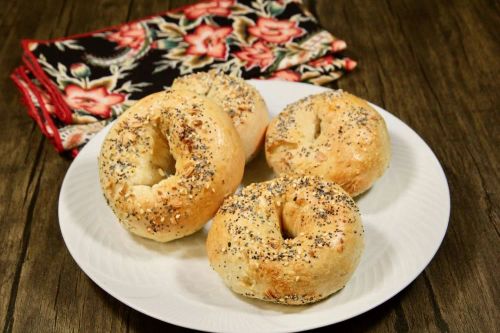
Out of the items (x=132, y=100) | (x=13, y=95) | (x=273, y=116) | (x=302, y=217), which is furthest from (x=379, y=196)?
(x=13, y=95)

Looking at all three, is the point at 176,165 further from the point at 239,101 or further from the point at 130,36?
the point at 130,36

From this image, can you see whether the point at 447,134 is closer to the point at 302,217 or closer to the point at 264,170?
the point at 264,170

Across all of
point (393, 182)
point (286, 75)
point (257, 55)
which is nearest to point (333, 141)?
point (393, 182)

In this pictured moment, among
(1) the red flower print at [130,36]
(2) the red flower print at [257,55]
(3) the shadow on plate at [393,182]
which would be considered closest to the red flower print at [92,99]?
(1) the red flower print at [130,36]

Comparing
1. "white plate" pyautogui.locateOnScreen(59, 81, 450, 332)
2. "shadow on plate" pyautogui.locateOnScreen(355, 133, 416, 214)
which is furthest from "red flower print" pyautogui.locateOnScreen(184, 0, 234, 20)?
"shadow on plate" pyautogui.locateOnScreen(355, 133, 416, 214)

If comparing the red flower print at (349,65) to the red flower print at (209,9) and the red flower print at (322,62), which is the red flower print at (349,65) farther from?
the red flower print at (209,9)

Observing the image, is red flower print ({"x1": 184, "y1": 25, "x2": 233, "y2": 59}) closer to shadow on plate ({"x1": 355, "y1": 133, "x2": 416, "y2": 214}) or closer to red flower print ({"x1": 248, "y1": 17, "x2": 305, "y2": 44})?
red flower print ({"x1": 248, "y1": 17, "x2": 305, "y2": 44})
